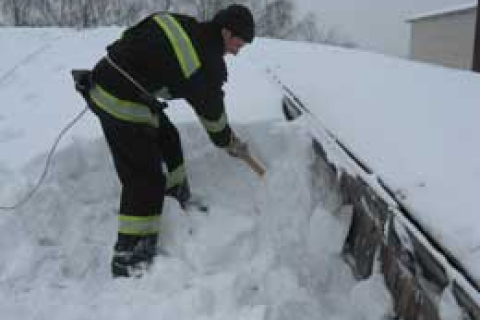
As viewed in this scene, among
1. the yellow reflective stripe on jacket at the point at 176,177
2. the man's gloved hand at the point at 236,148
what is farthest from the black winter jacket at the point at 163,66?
the yellow reflective stripe on jacket at the point at 176,177

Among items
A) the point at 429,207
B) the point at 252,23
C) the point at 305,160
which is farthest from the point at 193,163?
the point at 429,207

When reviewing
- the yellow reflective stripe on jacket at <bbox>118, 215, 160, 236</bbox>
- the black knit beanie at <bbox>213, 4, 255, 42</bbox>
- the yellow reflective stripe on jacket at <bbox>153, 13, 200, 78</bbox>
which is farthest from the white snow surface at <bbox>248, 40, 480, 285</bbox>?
the yellow reflective stripe on jacket at <bbox>118, 215, 160, 236</bbox>

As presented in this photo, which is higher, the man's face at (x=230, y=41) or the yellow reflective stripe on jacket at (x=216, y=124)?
the man's face at (x=230, y=41)

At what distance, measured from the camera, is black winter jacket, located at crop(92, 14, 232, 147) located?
2785 mm

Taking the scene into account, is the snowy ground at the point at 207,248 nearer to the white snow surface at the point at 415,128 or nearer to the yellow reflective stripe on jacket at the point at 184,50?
the white snow surface at the point at 415,128

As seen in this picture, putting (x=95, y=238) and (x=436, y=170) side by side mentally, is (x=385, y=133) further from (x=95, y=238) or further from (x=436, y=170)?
(x=95, y=238)

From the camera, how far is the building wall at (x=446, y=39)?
18.1 m

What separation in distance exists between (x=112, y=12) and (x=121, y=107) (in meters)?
22.5

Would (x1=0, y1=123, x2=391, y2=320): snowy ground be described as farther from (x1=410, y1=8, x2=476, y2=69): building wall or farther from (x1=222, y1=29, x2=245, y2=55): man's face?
(x1=410, y1=8, x2=476, y2=69): building wall

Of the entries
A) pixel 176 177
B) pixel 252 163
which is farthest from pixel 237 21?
pixel 176 177

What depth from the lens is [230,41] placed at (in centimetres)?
287

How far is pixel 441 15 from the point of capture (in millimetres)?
19328

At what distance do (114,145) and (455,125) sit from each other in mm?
1678

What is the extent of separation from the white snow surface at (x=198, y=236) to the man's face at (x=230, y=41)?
2.55 feet
